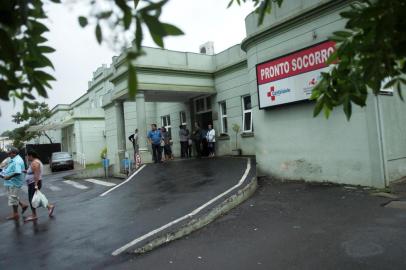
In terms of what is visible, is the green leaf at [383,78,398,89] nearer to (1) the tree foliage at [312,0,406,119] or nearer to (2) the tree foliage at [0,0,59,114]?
(1) the tree foliage at [312,0,406,119]

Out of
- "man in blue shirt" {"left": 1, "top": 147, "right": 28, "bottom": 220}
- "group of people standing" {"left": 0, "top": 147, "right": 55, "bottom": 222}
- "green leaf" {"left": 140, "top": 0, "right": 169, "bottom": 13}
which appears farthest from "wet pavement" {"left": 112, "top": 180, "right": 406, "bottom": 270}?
"man in blue shirt" {"left": 1, "top": 147, "right": 28, "bottom": 220}

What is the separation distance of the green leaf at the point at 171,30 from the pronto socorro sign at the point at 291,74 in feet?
26.0

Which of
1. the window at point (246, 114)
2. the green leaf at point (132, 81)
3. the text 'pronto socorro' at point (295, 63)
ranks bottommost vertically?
the green leaf at point (132, 81)

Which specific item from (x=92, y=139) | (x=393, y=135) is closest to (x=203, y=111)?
(x=393, y=135)

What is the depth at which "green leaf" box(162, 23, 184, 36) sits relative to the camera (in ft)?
4.92

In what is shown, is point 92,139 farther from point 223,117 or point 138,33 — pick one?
point 138,33

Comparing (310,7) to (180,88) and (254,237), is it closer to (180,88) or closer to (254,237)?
(254,237)

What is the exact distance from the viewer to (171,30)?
4.98ft

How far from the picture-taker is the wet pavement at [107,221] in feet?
19.0

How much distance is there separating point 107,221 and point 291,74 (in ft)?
21.1

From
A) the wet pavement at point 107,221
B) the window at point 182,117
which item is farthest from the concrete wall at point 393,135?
the window at point 182,117

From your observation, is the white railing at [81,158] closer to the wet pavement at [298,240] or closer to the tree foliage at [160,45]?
the wet pavement at [298,240]

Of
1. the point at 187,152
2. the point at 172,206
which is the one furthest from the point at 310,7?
the point at 187,152

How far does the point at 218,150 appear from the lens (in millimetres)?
18250
